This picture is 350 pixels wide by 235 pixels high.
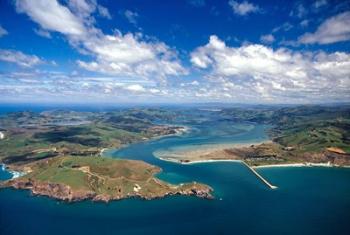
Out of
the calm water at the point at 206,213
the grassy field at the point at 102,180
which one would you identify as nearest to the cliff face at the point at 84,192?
the grassy field at the point at 102,180

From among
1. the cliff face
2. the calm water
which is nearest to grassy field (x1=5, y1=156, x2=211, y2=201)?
the cliff face

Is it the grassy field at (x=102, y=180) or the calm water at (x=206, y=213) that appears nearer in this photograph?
the calm water at (x=206, y=213)

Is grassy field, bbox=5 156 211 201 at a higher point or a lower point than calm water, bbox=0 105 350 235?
higher

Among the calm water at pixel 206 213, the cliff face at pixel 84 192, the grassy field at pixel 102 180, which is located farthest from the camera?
the grassy field at pixel 102 180

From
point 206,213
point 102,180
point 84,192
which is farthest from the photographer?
point 102,180

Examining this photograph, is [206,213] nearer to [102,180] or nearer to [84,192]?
[84,192]

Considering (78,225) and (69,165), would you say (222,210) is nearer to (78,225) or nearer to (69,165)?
(78,225)

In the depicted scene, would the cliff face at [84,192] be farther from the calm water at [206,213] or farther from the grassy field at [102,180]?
the calm water at [206,213]

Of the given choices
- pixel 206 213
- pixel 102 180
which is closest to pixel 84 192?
pixel 102 180

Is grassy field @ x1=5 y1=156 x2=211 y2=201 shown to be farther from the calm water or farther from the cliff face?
the calm water

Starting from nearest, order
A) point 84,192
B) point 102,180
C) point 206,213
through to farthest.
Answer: point 206,213, point 84,192, point 102,180

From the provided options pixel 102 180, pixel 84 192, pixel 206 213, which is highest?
pixel 102 180
